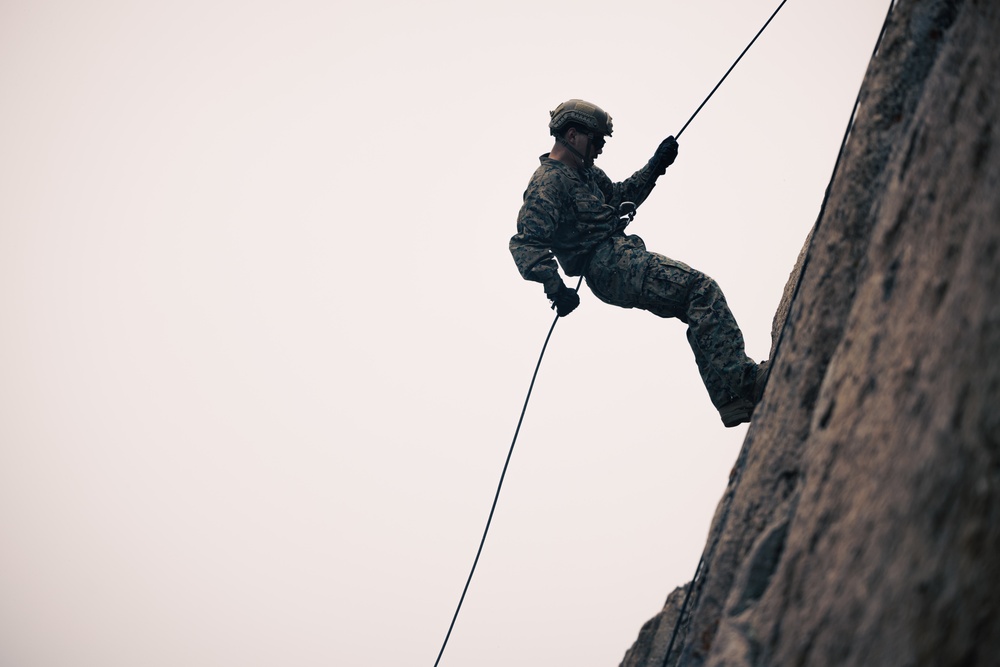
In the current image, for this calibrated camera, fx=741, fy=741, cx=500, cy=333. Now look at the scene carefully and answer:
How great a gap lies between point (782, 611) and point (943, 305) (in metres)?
1.28

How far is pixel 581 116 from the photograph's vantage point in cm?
670

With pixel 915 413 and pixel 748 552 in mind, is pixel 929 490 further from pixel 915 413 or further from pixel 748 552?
pixel 748 552

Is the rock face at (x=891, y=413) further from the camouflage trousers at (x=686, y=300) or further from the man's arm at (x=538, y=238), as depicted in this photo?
the man's arm at (x=538, y=238)

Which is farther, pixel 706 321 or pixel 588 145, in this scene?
pixel 588 145

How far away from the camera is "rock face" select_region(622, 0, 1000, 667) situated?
2064mm

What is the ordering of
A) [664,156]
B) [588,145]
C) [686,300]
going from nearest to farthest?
[686,300] < [588,145] < [664,156]

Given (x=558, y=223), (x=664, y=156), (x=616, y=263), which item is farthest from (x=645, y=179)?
(x=616, y=263)

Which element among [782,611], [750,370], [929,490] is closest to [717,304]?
[750,370]

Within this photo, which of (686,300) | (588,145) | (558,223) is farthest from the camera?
(588,145)

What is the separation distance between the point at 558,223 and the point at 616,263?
2.18 ft

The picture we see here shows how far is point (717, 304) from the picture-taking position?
225 inches

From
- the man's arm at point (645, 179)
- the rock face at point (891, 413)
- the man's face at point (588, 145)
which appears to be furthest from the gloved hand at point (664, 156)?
the rock face at point (891, 413)

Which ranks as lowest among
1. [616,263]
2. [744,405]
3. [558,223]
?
[744,405]

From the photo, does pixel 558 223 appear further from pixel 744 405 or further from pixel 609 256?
pixel 744 405
